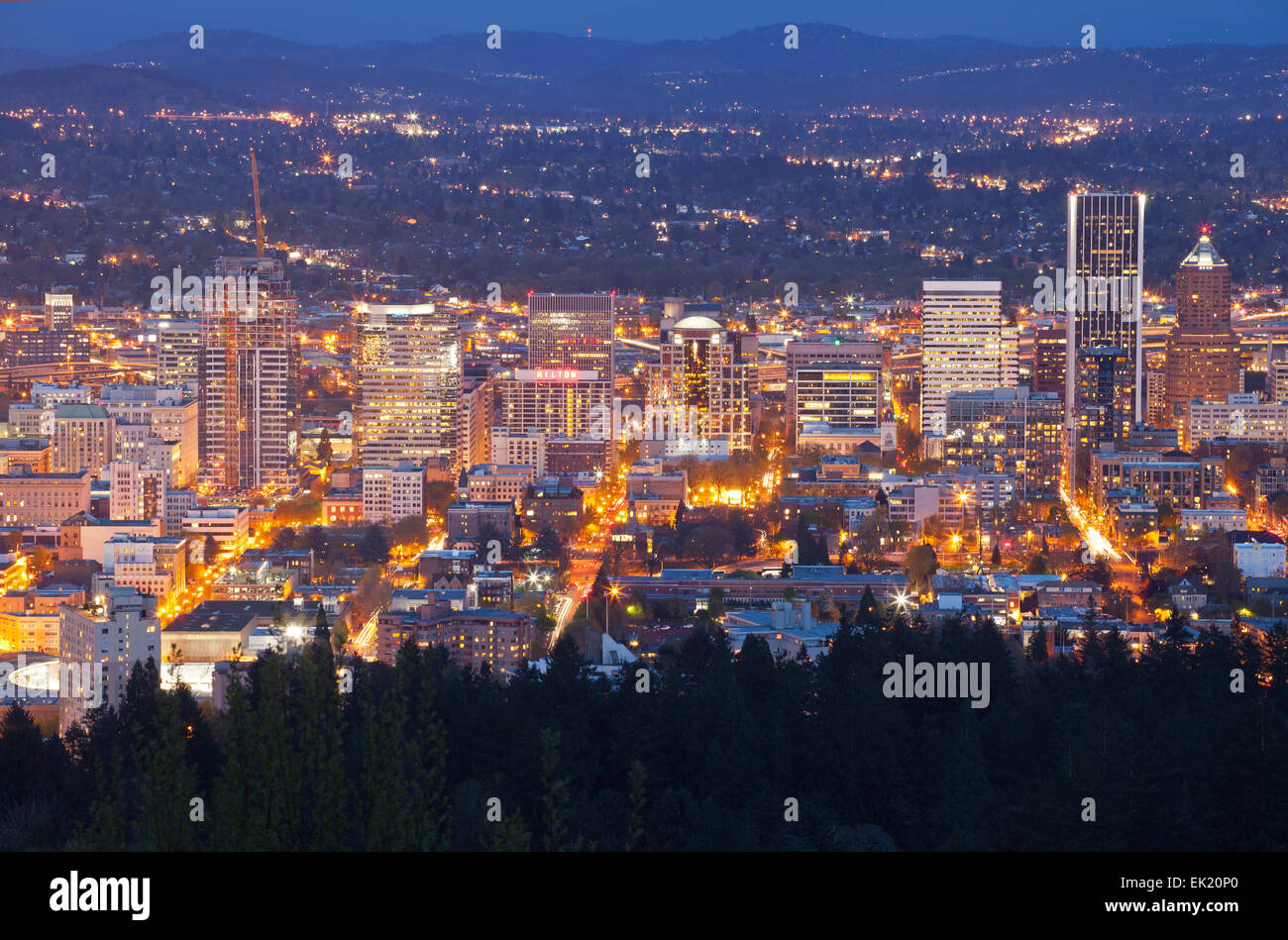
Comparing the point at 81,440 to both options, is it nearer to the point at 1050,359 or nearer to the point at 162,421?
the point at 162,421

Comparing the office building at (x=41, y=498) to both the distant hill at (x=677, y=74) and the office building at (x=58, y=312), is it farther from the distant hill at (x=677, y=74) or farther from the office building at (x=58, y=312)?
the distant hill at (x=677, y=74)

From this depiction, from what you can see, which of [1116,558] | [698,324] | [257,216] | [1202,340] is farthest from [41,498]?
[257,216]

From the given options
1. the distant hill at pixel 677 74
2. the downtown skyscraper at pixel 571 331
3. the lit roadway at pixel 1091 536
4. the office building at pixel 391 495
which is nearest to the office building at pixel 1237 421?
the lit roadway at pixel 1091 536

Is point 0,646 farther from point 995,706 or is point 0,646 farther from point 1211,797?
point 1211,797

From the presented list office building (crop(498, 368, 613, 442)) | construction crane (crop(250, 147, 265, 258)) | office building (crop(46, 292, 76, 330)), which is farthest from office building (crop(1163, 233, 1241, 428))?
office building (crop(46, 292, 76, 330))

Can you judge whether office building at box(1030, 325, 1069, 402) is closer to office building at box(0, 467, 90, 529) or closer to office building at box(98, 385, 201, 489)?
office building at box(98, 385, 201, 489)

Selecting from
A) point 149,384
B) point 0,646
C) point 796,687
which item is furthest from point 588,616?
point 149,384
